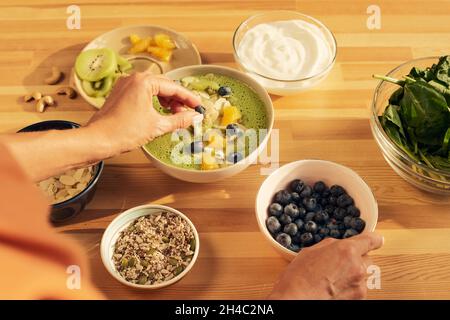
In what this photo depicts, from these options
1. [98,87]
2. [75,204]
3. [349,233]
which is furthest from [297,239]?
[98,87]

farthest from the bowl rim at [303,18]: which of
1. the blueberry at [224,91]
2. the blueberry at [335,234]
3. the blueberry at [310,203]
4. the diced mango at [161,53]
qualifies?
the blueberry at [335,234]

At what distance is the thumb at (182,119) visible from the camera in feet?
5.10

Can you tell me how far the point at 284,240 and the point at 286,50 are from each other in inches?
30.3

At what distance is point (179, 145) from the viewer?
1.62 m

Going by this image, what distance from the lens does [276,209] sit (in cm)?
148

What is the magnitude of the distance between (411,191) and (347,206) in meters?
0.26

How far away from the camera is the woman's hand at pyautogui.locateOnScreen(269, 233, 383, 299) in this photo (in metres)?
1.25

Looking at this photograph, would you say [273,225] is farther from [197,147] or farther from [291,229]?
[197,147]

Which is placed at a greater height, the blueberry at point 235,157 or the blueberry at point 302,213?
the blueberry at point 235,157

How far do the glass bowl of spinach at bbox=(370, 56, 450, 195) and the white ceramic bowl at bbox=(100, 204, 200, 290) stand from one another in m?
0.62

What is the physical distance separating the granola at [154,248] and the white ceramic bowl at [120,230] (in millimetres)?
12

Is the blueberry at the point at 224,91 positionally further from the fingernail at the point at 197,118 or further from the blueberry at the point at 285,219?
the blueberry at the point at 285,219

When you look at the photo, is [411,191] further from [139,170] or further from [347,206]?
[139,170]

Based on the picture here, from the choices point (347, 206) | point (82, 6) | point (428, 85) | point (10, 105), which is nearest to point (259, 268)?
point (347, 206)
